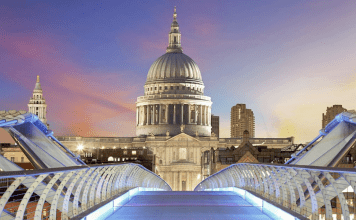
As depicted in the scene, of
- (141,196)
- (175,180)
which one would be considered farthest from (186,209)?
(175,180)

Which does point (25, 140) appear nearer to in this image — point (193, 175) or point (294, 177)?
point (294, 177)

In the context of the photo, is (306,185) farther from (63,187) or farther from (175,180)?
(175,180)

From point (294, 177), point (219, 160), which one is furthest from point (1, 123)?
point (219, 160)

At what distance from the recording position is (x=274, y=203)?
60.0 feet

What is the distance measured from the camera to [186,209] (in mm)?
19078

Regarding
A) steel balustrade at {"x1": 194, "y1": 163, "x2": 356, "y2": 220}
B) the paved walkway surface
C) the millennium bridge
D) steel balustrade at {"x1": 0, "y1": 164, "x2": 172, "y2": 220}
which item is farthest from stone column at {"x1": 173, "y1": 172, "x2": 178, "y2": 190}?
the paved walkway surface

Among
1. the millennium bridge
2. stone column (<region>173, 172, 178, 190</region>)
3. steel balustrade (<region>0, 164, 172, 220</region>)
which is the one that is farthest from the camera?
stone column (<region>173, 172, 178, 190</region>)

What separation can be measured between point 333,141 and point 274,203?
2138cm

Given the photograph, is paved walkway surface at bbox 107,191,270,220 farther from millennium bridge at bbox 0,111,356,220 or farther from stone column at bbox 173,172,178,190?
stone column at bbox 173,172,178,190

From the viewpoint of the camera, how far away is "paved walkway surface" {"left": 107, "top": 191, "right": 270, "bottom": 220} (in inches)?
682

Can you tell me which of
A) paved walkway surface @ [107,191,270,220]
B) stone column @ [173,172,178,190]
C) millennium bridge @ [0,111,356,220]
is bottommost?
stone column @ [173,172,178,190]

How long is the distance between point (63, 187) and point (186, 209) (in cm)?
505

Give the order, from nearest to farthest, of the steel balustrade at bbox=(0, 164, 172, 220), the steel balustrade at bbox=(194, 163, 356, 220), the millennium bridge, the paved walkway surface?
the steel balustrade at bbox=(0, 164, 172, 220) < the steel balustrade at bbox=(194, 163, 356, 220) < the millennium bridge < the paved walkway surface

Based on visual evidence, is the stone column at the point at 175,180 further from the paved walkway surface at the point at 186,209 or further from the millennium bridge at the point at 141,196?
the paved walkway surface at the point at 186,209
